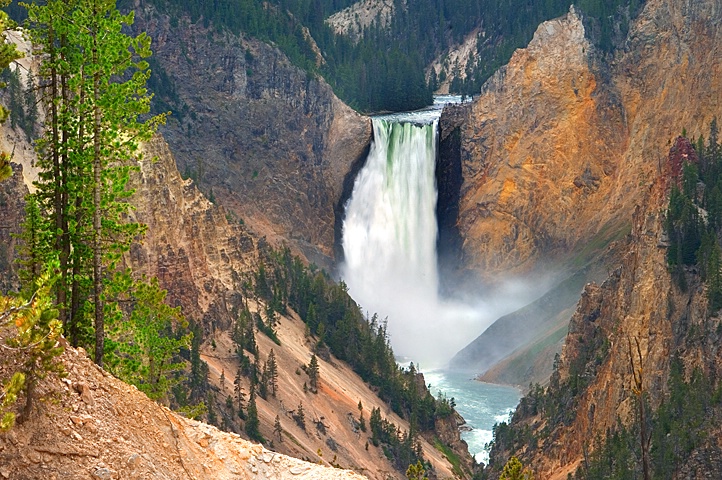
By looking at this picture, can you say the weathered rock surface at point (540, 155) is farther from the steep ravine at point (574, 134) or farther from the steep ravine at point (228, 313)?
the steep ravine at point (228, 313)

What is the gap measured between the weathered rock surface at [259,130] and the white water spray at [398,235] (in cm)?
282

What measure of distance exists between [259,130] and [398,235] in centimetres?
1896

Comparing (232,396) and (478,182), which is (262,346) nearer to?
(232,396)

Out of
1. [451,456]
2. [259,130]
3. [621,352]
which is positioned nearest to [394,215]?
[259,130]

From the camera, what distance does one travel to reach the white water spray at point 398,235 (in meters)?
114

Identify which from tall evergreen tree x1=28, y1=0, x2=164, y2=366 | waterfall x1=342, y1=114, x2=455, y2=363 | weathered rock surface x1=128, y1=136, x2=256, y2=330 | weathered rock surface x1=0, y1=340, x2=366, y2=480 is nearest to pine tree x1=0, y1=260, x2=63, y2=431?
weathered rock surface x1=0, y1=340, x2=366, y2=480

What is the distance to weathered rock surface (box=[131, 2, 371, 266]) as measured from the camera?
10388cm

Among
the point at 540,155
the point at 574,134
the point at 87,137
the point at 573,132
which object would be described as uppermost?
the point at 87,137

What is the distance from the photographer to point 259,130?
10881 cm

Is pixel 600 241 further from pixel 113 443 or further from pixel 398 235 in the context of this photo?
pixel 113 443

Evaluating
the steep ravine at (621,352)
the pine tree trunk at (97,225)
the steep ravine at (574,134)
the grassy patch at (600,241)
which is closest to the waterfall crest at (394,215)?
the steep ravine at (574,134)

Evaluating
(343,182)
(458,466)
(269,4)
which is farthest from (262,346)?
(269,4)

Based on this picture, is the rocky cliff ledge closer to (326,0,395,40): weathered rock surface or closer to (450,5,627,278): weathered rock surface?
(450,5,627,278): weathered rock surface

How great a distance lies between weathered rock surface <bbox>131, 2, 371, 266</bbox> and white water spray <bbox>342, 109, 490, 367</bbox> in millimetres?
2820
